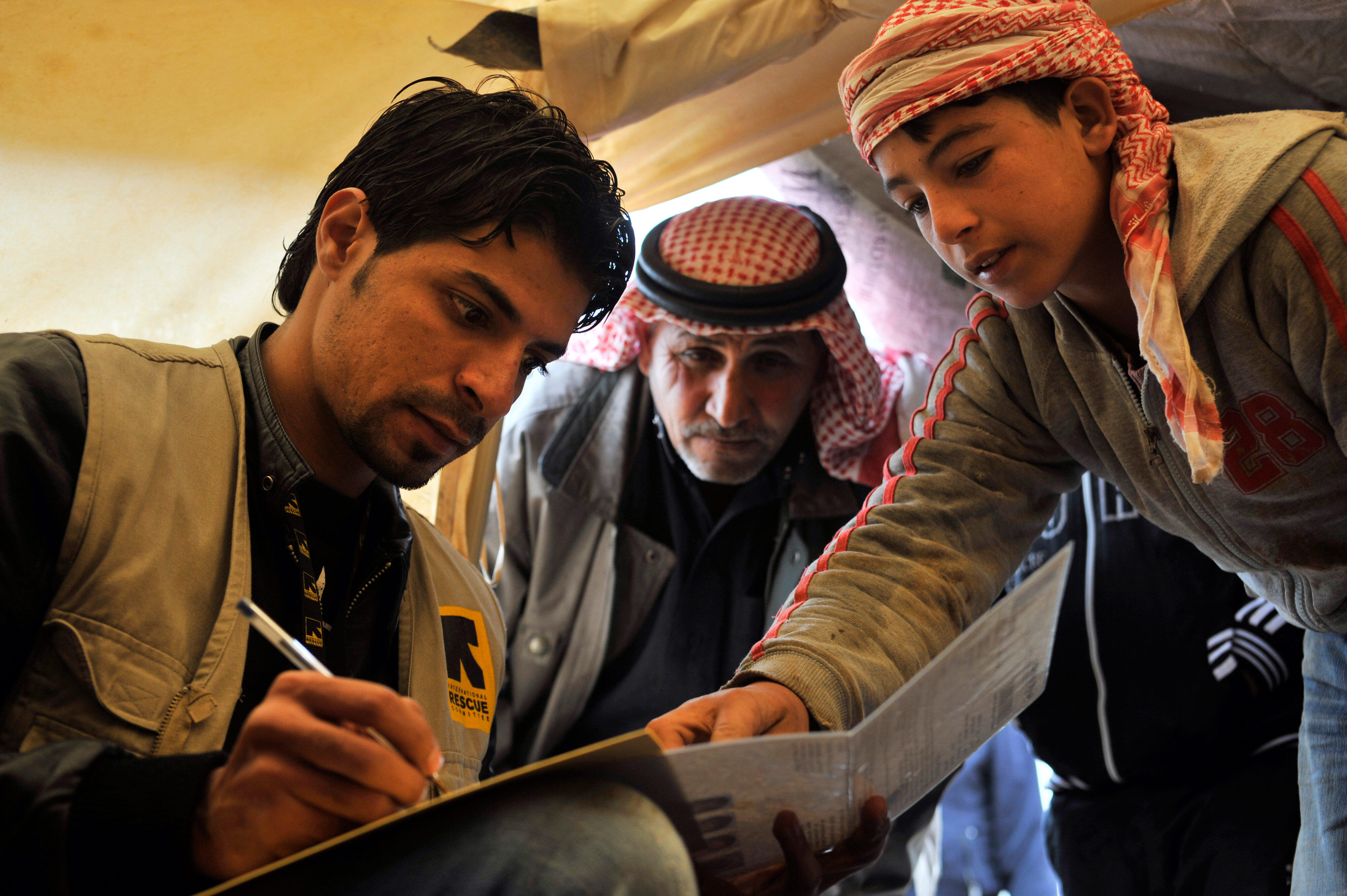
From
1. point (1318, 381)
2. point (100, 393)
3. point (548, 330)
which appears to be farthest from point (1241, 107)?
point (100, 393)

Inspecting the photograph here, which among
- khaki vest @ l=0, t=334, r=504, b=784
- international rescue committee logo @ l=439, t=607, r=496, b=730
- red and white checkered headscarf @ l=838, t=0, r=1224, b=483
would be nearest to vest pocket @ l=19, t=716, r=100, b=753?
khaki vest @ l=0, t=334, r=504, b=784

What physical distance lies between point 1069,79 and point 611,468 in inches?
53.7

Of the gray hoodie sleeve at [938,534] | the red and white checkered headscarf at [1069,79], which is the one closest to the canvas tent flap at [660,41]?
the red and white checkered headscarf at [1069,79]

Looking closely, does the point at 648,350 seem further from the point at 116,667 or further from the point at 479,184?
the point at 116,667

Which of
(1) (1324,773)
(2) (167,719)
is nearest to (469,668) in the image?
(2) (167,719)

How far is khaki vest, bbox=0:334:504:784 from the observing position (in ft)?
3.00

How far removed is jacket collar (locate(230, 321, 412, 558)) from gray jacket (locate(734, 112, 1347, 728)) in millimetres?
454

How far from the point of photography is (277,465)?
1.11 metres

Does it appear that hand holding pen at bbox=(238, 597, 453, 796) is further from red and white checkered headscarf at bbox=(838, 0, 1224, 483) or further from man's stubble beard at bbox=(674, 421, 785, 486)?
man's stubble beard at bbox=(674, 421, 785, 486)

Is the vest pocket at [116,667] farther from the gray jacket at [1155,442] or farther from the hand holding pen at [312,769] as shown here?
the gray jacket at [1155,442]

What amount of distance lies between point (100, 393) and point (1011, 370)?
111 centimetres

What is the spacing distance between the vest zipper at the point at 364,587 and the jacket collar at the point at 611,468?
1103 millimetres

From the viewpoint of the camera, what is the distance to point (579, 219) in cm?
131

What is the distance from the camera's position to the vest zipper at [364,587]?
48.0 inches
